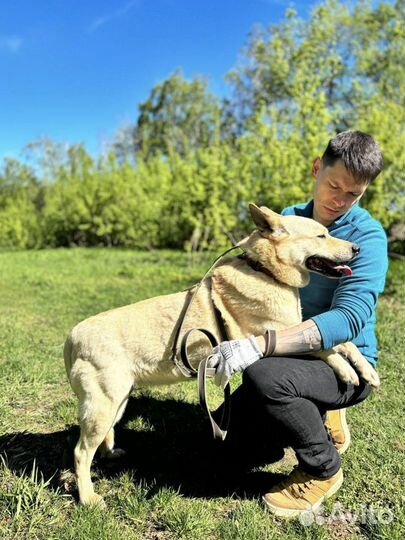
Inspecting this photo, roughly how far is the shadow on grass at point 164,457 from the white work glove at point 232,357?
87 cm

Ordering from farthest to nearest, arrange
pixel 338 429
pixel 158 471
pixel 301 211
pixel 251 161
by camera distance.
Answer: pixel 251 161 → pixel 301 211 → pixel 338 429 → pixel 158 471

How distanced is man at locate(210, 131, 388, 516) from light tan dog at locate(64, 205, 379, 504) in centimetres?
15

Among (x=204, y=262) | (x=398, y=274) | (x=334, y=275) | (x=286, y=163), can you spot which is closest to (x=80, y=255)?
(x=204, y=262)

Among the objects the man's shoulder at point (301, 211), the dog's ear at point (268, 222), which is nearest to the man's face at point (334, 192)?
the man's shoulder at point (301, 211)

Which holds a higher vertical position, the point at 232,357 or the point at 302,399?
the point at 232,357

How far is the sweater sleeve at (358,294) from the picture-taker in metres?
2.38

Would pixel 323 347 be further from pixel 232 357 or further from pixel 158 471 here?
pixel 158 471

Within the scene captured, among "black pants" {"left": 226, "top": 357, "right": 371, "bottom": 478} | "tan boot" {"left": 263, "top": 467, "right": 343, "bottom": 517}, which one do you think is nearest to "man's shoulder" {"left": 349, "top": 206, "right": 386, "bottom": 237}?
"black pants" {"left": 226, "top": 357, "right": 371, "bottom": 478}

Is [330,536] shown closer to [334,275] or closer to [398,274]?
[334,275]

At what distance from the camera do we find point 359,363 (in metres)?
2.59

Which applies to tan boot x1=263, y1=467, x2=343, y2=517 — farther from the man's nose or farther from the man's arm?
the man's nose

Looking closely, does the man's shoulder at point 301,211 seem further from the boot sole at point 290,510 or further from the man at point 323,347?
the boot sole at point 290,510

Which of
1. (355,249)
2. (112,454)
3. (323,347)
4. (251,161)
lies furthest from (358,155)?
(251,161)

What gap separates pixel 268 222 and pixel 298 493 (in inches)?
58.6
